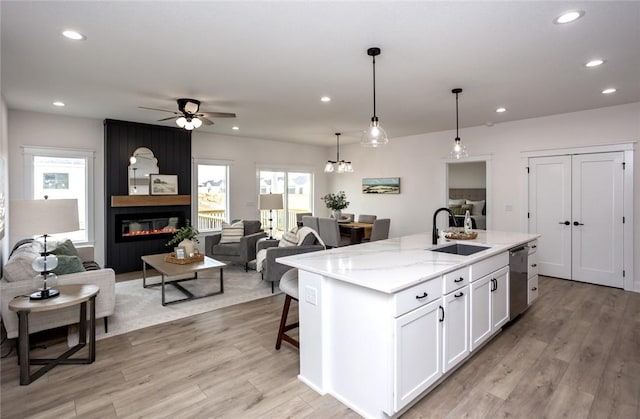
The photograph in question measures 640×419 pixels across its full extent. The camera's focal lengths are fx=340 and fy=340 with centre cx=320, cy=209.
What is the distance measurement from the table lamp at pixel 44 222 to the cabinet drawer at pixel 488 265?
326 cm

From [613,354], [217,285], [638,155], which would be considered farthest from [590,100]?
[217,285]

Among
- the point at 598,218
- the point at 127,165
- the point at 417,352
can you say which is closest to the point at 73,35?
the point at 417,352

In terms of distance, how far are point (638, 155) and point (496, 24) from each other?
380cm

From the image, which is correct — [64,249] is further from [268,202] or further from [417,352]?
[417,352]

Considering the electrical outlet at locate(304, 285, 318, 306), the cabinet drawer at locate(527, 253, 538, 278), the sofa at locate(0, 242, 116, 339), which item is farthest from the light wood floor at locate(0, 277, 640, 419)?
the electrical outlet at locate(304, 285, 318, 306)

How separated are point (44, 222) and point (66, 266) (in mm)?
825

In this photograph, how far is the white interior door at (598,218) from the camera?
484 centimetres

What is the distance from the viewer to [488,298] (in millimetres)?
2898

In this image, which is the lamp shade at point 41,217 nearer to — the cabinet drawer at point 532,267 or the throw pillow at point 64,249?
the throw pillow at point 64,249

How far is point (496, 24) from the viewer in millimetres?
2455

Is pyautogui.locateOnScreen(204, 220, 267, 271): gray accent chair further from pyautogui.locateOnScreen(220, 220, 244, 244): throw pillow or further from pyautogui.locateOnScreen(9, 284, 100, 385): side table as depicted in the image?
pyautogui.locateOnScreen(9, 284, 100, 385): side table

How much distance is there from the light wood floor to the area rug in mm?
263

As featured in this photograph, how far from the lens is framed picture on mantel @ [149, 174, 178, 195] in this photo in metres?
6.22

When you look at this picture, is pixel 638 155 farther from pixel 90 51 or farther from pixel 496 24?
pixel 90 51
